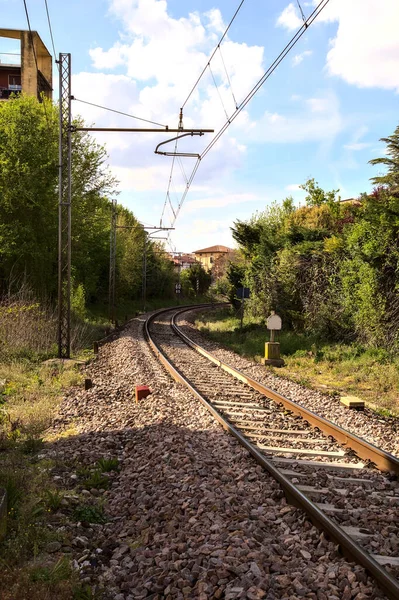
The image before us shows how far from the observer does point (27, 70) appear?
1732 inches

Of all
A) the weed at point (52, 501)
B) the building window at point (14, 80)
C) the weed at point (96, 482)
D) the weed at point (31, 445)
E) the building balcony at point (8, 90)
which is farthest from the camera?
the building window at point (14, 80)

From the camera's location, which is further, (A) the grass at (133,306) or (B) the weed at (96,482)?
(A) the grass at (133,306)

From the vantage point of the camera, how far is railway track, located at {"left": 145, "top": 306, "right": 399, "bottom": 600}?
14.1 ft

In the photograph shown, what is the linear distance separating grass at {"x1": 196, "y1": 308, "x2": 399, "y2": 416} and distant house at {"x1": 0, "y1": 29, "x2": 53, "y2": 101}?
117 ft

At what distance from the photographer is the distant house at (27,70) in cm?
4403

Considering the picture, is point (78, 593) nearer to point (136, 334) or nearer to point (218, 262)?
point (136, 334)

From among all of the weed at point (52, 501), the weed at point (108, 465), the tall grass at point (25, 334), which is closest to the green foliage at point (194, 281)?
the tall grass at point (25, 334)

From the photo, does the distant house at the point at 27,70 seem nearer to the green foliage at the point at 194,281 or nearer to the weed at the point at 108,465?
the green foliage at the point at 194,281

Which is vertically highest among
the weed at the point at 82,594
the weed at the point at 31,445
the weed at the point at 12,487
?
the weed at the point at 12,487

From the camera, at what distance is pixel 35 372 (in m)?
13.8

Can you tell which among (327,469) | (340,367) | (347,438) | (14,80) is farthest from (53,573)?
(14,80)

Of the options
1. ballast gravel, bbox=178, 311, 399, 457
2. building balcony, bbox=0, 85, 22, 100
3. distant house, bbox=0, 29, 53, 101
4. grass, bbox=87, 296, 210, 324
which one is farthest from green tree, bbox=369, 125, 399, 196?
building balcony, bbox=0, 85, 22, 100

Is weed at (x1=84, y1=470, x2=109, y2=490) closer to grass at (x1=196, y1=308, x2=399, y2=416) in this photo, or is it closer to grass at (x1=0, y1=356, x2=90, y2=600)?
grass at (x1=0, y1=356, x2=90, y2=600)

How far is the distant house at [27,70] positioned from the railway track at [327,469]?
41.5 metres
